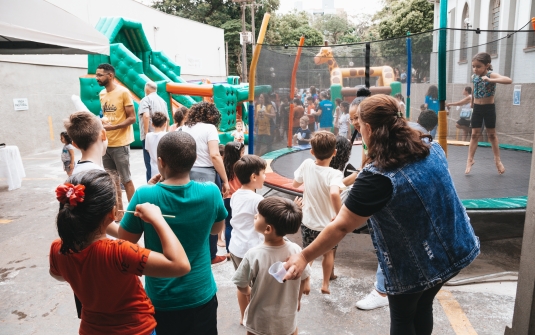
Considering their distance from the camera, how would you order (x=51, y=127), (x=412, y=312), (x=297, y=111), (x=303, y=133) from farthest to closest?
(x=51, y=127) → (x=303, y=133) → (x=297, y=111) → (x=412, y=312)

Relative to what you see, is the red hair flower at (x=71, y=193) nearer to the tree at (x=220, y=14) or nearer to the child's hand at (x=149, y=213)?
the child's hand at (x=149, y=213)

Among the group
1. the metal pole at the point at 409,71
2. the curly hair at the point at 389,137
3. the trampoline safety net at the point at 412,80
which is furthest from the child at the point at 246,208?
the metal pole at the point at 409,71

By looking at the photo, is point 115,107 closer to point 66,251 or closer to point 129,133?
point 129,133

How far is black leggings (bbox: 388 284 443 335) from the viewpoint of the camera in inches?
69.2

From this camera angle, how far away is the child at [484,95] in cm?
399

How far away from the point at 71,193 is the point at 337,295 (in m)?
2.27

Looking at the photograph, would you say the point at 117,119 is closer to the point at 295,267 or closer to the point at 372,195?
the point at 295,267

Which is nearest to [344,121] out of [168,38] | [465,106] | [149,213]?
[465,106]

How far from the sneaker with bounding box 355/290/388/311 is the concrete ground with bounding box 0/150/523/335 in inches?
1.5

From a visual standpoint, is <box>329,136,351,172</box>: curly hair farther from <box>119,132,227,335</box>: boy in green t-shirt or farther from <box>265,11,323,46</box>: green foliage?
<box>265,11,323,46</box>: green foliage

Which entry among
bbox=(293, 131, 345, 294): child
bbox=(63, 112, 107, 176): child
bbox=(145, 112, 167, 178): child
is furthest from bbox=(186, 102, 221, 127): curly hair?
bbox=(63, 112, 107, 176): child

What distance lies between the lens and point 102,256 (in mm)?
1386

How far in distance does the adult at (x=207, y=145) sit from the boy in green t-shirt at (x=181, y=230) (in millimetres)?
1580

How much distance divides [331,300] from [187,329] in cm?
146
